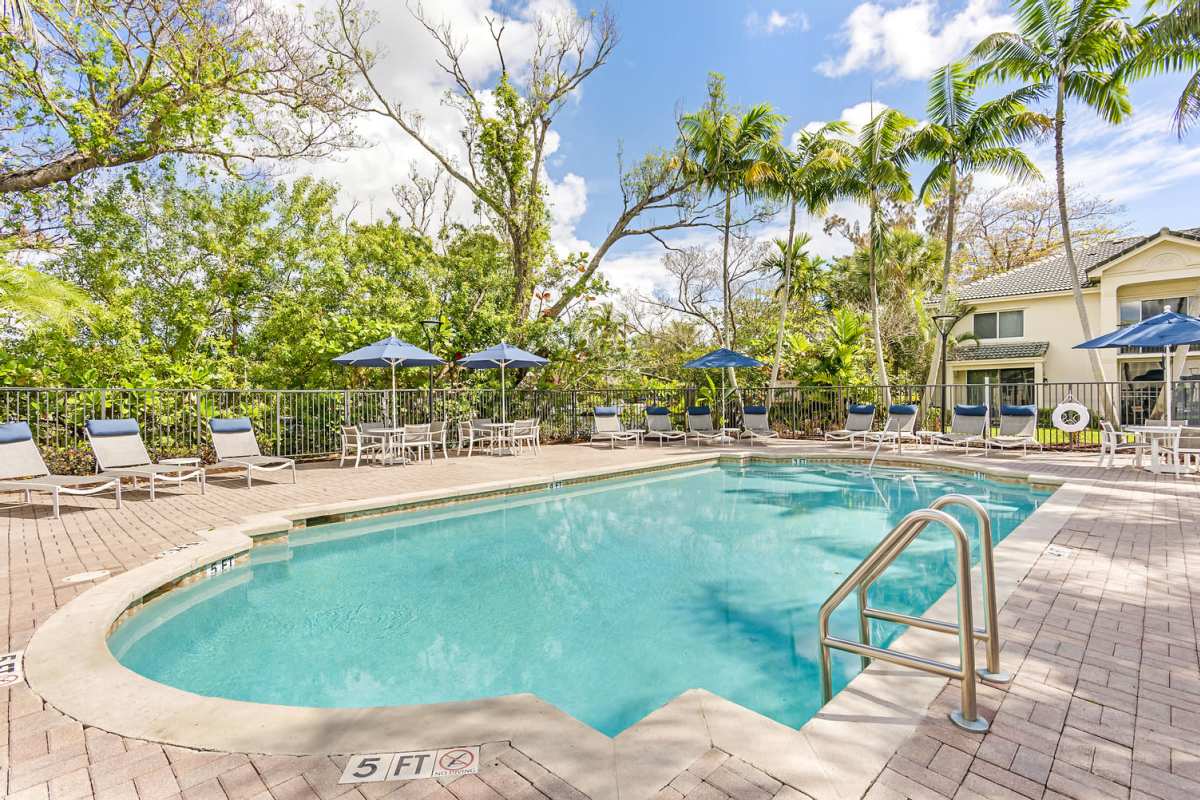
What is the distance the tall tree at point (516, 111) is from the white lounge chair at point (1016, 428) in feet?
38.7

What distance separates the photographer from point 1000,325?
23.2 meters

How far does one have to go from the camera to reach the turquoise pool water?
3521 millimetres

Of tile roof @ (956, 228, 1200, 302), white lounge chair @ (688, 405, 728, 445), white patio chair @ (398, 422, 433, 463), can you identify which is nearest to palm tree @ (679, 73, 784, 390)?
white lounge chair @ (688, 405, 728, 445)

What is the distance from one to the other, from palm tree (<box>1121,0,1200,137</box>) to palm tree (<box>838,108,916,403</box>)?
467 centimetres

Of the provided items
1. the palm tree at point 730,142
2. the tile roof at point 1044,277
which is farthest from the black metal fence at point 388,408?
the tile roof at point 1044,277

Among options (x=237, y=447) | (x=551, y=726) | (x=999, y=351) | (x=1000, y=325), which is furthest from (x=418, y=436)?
(x=1000, y=325)

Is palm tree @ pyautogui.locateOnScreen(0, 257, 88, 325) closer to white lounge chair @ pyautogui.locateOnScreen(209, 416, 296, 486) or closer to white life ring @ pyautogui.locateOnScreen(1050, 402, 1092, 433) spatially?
white lounge chair @ pyautogui.locateOnScreen(209, 416, 296, 486)

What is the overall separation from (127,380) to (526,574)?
885cm

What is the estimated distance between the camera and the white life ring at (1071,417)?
36.9 feet

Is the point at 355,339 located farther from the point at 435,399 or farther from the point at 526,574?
the point at 526,574

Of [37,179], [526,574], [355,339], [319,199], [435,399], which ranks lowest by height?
[526,574]

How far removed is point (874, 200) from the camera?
1692cm

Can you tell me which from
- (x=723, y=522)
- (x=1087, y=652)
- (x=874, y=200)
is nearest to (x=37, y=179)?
(x=723, y=522)

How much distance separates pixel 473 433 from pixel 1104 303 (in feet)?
76.3
